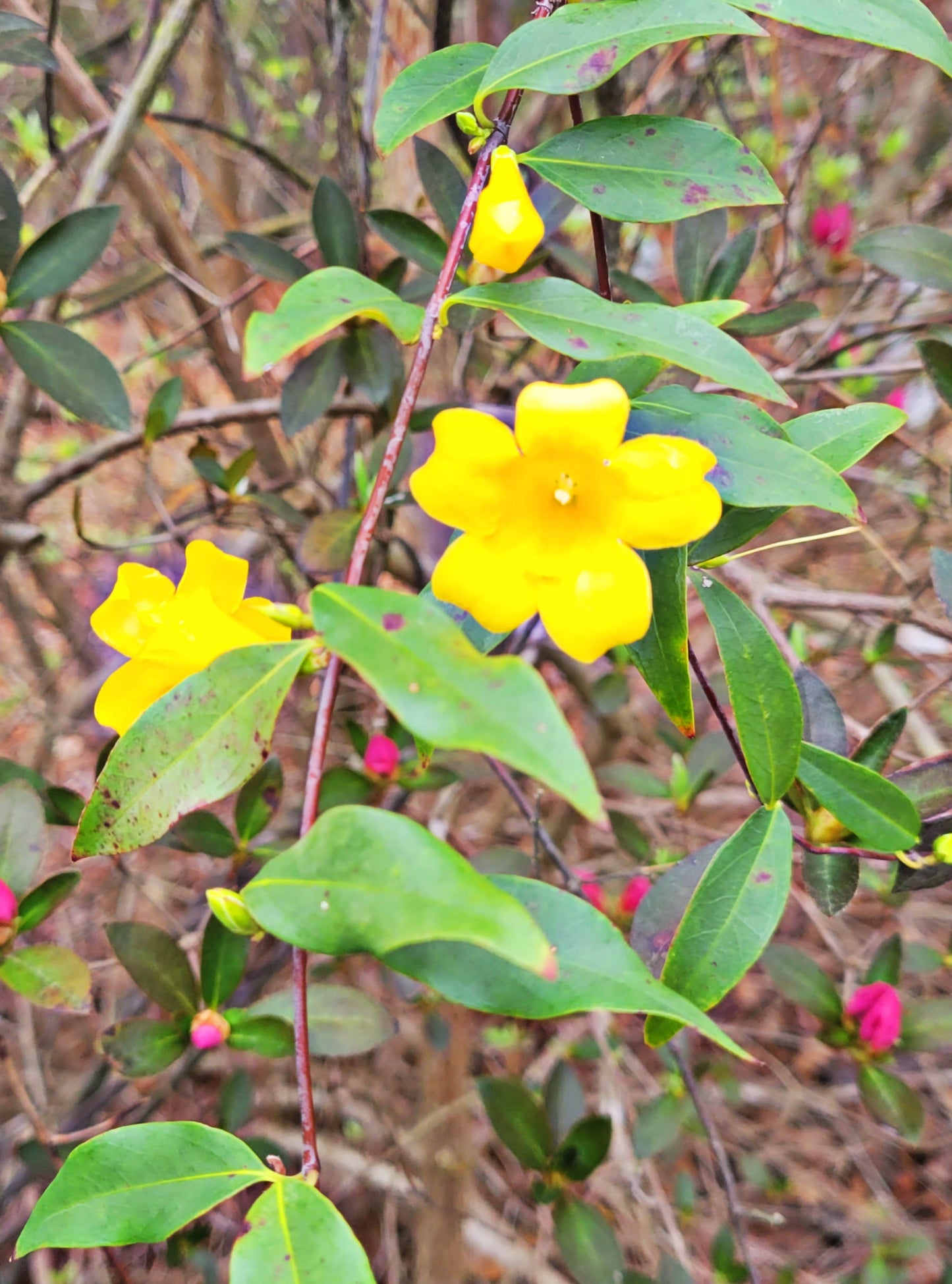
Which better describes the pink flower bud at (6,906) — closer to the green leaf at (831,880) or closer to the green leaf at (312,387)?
the green leaf at (312,387)

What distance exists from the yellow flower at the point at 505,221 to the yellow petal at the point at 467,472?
117 mm

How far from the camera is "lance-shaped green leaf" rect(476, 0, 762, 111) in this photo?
444 millimetres

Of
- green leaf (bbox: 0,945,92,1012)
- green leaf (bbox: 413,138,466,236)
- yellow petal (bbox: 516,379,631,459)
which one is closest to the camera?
yellow petal (bbox: 516,379,631,459)

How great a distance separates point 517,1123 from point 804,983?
399 mm

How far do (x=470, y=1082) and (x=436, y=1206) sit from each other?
0.29 meters

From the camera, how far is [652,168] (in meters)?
0.51

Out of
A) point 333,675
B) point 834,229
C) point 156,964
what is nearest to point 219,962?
point 156,964

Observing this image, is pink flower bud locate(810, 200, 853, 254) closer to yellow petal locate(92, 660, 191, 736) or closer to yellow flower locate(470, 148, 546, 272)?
yellow flower locate(470, 148, 546, 272)

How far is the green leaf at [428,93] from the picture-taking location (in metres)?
0.50

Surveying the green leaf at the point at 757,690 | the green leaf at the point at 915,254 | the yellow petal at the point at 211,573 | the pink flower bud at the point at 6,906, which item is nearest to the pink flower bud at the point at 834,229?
the green leaf at the point at 915,254

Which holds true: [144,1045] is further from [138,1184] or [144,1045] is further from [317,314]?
Result: [317,314]

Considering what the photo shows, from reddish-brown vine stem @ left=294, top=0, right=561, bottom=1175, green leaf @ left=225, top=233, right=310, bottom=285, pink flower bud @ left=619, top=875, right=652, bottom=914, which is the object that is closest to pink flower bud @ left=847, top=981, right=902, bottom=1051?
pink flower bud @ left=619, top=875, right=652, bottom=914

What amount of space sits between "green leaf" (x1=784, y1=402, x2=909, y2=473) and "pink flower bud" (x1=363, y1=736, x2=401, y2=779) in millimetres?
615

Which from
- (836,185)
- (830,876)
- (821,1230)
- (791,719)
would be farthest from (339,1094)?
(836,185)
